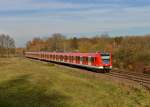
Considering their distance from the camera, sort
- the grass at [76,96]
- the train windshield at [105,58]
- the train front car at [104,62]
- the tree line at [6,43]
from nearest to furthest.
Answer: the grass at [76,96], the train front car at [104,62], the train windshield at [105,58], the tree line at [6,43]

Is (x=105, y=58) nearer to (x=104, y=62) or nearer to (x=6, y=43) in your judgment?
(x=104, y=62)

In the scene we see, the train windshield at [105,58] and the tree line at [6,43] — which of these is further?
the tree line at [6,43]

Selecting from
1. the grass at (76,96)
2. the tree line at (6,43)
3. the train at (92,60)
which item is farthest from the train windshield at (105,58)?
the tree line at (6,43)

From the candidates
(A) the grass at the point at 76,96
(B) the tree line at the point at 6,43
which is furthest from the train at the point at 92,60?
(B) the tree line at the point at 6,43

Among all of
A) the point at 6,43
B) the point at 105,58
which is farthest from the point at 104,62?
the point at 6,43

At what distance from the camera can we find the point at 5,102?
20422mm

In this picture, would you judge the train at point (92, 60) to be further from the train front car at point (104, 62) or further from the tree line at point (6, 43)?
the tree line at point (6, 43)

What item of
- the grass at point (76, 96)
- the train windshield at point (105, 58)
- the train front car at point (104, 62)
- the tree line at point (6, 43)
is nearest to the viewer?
the grass at point (76, 96)

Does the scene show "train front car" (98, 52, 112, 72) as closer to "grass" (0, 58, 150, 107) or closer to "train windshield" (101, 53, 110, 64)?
"train windshield" (101, 53, 110, 64)

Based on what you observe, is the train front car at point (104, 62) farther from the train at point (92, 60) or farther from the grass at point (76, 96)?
the grass at point (76, 96)

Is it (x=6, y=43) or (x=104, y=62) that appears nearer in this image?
(x=104, y=62)

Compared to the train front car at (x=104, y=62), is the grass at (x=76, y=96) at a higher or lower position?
lower

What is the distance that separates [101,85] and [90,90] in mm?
3257

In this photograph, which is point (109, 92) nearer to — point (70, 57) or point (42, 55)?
point (70, 57)
